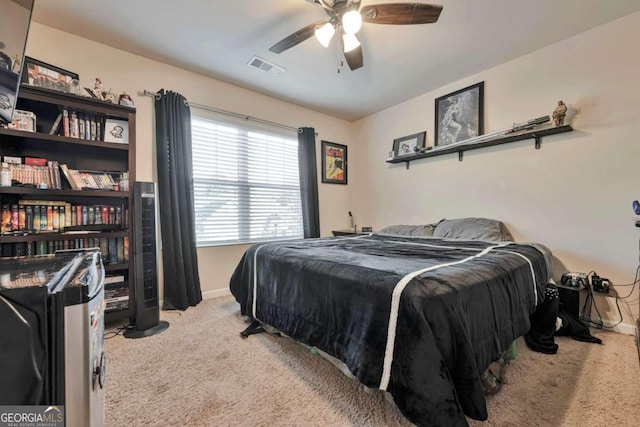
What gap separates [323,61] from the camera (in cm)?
279

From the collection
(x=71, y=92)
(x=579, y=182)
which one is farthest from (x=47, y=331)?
(x=579, y=182)

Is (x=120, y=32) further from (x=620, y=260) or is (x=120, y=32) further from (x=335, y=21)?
(x=620, y=260)

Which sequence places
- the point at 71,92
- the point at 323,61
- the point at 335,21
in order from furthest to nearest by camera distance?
the point at 323,61, the point at 71,92, the point at 335,21

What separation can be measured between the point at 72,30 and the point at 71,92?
692 mm

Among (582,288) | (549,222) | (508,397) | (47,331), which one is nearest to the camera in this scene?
A: (47,331)

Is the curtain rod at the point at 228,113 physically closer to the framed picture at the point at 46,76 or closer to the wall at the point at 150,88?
the wall at the point at 150,88

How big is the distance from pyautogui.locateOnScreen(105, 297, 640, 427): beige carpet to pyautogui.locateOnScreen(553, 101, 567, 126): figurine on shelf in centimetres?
184

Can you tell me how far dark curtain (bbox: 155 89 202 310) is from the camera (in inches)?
108

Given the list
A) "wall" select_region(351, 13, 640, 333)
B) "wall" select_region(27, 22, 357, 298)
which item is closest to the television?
"wall" select_region(27, 22, 357, 298)

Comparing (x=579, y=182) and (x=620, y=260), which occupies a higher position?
(x=579, y=182)

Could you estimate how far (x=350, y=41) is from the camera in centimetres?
195

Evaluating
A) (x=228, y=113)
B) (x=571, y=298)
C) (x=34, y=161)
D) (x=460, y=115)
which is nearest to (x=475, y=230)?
(x=571, y=298)

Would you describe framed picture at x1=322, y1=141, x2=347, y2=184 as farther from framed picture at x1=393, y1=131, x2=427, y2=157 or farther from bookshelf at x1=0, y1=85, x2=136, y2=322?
bookshelf at x1=0, y1=85, x2=136, y2=322

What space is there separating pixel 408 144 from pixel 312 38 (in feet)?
6.39
